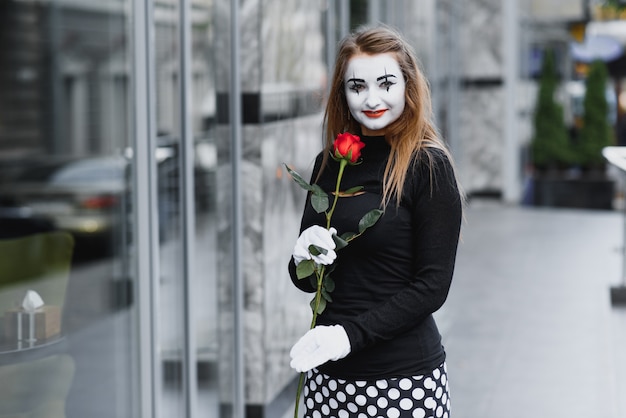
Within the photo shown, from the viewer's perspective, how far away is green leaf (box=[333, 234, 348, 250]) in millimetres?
2539

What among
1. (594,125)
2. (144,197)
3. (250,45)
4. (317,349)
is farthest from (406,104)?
(594,125)

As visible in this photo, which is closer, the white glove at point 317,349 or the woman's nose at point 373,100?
the white glove at point 317,349

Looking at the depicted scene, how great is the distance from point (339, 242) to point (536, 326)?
568cm

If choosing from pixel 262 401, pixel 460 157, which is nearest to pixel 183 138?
pixel 262 401

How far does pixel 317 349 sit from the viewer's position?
8.30ft

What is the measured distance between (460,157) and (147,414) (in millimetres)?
12655

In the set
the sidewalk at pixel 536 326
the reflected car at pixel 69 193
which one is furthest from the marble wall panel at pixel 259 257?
the reflected car at pixel 69 193

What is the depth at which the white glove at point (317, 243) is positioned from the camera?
8.36 feet

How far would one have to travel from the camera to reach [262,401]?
5.36m

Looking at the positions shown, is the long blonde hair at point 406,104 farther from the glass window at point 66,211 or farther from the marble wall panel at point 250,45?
the marble wall panel at point 250,45

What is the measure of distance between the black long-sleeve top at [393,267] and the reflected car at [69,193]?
459 centimetres

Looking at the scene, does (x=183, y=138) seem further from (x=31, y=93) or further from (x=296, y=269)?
(x=31, y=93)

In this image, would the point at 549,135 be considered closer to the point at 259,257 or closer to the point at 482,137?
the point at 482,137

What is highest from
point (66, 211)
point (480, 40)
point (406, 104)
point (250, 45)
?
point (480, 40)
